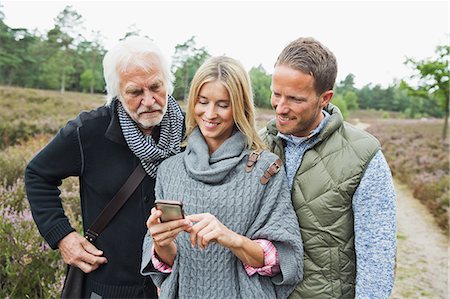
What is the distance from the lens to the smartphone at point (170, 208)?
1.70m

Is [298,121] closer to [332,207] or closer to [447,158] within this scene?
[332,207]

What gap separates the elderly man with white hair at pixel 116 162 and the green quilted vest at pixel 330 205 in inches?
33.1

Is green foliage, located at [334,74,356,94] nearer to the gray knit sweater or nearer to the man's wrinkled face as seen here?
the man's wrinkled face

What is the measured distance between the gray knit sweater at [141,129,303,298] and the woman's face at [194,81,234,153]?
8cm

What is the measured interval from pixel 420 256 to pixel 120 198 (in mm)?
6627

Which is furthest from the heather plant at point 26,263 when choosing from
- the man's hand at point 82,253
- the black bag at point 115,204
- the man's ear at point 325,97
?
the man's ear at point 325,97

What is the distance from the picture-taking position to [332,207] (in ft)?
6.43

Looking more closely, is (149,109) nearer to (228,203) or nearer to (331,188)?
(228,203)

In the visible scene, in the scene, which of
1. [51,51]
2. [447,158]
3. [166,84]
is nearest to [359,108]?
[51,51]

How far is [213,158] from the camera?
2.11 m

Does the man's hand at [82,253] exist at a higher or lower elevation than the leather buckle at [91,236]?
lower

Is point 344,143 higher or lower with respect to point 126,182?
higher

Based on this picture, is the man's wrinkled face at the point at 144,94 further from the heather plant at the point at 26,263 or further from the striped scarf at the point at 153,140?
the heather plant at the point at 26,263

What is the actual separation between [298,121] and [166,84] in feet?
2.79
